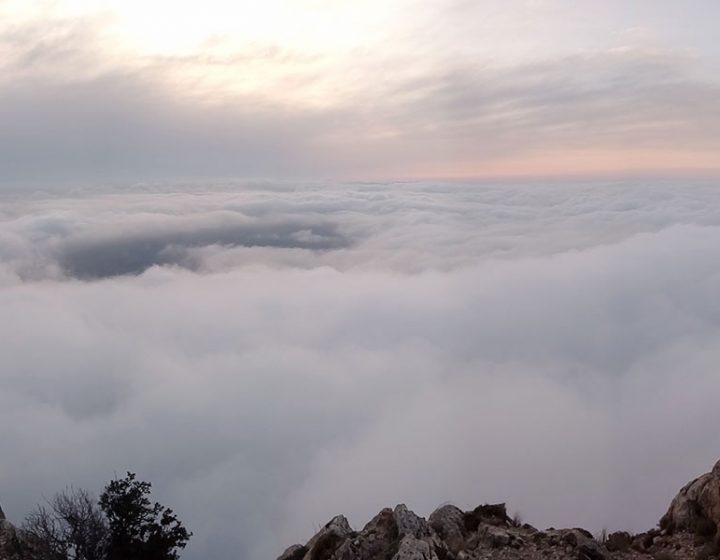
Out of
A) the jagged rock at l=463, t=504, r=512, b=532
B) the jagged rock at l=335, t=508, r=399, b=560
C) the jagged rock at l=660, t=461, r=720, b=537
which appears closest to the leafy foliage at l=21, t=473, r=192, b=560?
the jagged rock at l=335, t=508, r=399, b=560

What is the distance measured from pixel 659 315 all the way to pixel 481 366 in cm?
5909

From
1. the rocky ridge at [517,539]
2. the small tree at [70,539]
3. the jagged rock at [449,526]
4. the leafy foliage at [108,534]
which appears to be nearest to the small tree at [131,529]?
the leafy foliage at [108,534]

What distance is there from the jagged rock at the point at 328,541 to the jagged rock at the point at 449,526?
2.66 m

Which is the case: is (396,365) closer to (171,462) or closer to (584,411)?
(584,411)

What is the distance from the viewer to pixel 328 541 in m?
15.7

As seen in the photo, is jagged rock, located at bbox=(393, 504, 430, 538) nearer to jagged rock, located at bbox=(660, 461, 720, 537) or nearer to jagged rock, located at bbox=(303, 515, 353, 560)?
jagged rock, located at bbox=(303, 515, 353, 560)

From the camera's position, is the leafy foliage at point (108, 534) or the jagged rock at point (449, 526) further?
the leafy foliage at point (108, 534)

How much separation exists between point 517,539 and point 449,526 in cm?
254

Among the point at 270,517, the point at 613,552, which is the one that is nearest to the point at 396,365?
the point at 270,517

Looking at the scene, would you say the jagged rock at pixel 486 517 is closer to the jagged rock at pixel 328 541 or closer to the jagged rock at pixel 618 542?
the jagged rock at pixel 618 542

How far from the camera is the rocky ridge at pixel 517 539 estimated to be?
→ 13.2 m

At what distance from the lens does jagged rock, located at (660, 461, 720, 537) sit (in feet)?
44.3

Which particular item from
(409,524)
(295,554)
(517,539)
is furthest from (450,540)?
(295,554)

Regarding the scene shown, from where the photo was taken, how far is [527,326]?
174625 millimetres
